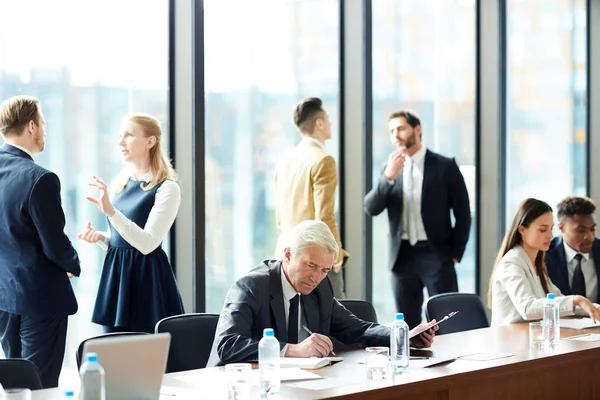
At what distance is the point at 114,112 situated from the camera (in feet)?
17.8

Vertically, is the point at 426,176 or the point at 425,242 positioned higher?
the point at 426,176

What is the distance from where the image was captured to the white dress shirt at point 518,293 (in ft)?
15.2

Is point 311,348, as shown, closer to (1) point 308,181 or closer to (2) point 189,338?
(2) point 189,338

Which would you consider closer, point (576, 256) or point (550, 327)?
point (550, 327)

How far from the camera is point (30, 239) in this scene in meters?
4.21

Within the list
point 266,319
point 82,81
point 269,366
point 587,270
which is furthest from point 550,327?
point 82,81

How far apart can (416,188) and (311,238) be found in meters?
2.61

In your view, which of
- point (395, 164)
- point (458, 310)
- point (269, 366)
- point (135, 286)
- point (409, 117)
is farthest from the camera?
point (409, 117)

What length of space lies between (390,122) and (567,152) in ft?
9.86

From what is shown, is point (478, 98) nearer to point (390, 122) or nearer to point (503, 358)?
point (390, 122)

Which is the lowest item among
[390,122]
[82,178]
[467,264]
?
[467,264]

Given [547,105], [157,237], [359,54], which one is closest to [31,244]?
[157,237]

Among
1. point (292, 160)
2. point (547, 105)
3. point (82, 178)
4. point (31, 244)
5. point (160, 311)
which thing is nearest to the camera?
point (31, 244)

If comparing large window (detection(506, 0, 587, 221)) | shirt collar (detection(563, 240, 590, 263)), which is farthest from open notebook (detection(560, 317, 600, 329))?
large window (detection(506, 0, 587, 221))
